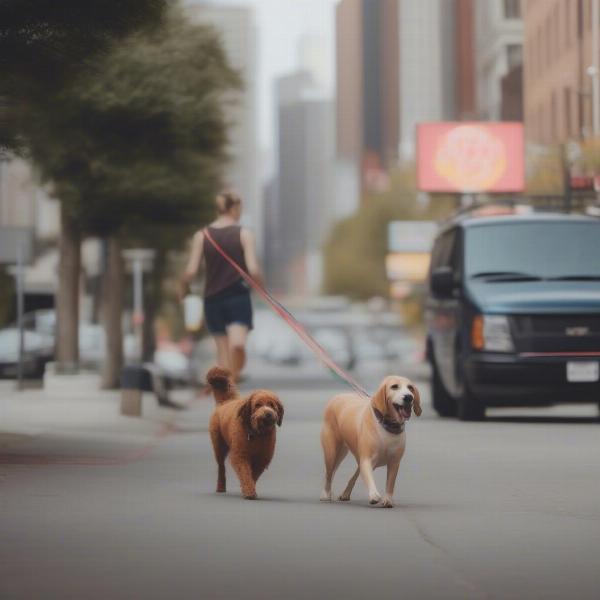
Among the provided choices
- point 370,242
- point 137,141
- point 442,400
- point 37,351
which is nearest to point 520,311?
point 442,400

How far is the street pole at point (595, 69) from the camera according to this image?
47.6 metres

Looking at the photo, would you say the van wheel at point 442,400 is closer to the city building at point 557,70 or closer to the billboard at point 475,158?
the city building at point 557,70

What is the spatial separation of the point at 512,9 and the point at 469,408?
60.9 m

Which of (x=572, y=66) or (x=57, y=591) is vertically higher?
(x=572, y=66)

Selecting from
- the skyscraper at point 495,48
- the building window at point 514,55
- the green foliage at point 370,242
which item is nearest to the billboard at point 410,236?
the skyscraper at point 495,48

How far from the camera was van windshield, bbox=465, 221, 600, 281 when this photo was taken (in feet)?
68.1

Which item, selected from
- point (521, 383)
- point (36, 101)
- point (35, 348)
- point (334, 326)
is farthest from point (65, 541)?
point (334, 326)

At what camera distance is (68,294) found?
3316cm

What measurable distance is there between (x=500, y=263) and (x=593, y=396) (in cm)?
179

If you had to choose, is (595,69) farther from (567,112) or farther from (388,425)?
(388,425)

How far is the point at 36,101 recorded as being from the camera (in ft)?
51.5

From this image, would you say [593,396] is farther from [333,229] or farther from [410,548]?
[333,229]

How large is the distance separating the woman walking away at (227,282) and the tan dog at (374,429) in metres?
4.40

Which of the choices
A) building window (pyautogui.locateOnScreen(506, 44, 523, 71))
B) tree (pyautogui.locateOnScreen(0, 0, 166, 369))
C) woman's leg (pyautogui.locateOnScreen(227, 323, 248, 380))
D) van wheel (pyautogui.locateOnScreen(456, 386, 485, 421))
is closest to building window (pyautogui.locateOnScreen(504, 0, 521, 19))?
building window (pyautogui.locateOnScreen(506, 44, 523, 71))
